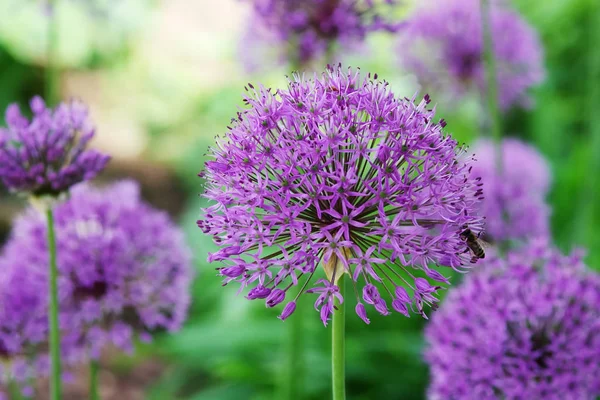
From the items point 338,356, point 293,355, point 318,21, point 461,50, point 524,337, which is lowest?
point 338,356

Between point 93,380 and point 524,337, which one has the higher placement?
point 524,337

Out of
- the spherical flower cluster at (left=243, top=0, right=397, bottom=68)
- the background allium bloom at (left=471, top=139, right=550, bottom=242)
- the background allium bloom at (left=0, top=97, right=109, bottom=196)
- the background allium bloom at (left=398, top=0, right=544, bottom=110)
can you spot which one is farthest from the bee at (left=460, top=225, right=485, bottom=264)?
the background allium bloom at (left=398, top=0, right=544, bottom=110)

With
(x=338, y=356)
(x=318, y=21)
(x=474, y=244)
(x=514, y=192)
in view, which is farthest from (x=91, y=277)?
(x=514, y=192)

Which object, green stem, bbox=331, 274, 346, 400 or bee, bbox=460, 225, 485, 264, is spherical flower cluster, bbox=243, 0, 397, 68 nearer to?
bee, bbox=460, 225, 485, 264

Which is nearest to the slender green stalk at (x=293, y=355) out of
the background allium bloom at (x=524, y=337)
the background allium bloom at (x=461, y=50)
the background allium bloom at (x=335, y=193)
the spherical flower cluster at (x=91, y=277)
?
the spherical flower cluster at (x=91, y=277)

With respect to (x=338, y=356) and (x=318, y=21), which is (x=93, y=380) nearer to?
(x=338, y=356)

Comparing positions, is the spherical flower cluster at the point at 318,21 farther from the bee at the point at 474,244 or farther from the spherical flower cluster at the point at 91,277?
the bee at the point at 474,244

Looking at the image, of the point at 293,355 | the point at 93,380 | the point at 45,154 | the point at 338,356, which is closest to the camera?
the point at 338,356
